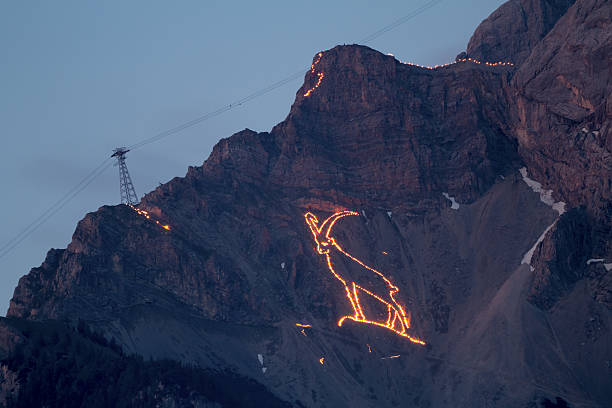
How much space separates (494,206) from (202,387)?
206 feet

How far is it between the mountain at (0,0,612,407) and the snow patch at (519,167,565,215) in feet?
1.30

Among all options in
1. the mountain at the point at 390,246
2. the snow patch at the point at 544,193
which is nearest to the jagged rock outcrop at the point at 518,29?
the mountain at the point at 390,246

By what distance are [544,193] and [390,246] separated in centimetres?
2783

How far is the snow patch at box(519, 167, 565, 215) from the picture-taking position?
505 ft

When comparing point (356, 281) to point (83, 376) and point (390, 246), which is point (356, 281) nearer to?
point (390, 246)

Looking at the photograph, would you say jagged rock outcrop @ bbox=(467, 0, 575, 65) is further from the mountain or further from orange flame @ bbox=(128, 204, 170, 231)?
orange flame @ bbox=(128, 204, 170, 231)

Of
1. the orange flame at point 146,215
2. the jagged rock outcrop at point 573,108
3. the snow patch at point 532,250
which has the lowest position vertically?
the snow patch at point 532,250

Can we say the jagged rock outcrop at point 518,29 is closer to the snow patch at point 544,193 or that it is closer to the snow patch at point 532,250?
the snow patch at point 544,193

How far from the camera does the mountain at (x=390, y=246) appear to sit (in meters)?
141

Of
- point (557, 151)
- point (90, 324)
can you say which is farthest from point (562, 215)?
point (90, 324)

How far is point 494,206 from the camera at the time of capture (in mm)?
165125

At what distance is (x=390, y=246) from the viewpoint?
168m

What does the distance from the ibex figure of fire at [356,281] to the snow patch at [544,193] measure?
2822 cm

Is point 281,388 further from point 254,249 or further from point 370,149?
point 370,149
